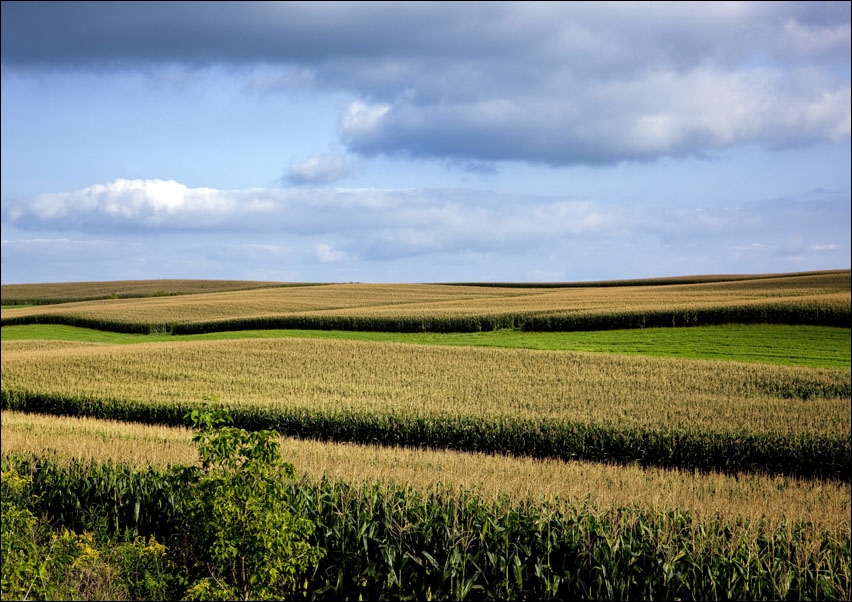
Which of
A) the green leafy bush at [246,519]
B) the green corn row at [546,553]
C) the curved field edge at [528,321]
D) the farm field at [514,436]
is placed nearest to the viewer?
the green leafy bush at [246,519]

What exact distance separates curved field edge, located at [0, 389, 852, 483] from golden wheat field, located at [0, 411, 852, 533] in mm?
898

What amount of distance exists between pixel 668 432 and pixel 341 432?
349 inches

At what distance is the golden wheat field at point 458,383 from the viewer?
2056 centimetres

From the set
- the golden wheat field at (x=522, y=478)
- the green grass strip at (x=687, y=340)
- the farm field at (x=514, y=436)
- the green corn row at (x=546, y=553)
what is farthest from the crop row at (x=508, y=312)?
the green corn row at (x=546, y=553)

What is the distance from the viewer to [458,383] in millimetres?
25984

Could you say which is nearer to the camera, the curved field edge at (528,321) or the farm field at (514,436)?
the farm field at (514,436)

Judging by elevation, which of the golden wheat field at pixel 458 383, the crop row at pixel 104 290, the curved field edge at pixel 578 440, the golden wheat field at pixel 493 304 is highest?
the crop row at pixel 104 290

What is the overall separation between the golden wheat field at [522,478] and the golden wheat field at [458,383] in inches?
158

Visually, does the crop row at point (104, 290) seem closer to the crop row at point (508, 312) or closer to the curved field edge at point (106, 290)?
the curved field edge at point (106, 290)

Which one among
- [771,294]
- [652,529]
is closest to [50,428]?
[652,529]

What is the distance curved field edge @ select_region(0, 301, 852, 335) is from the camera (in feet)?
125

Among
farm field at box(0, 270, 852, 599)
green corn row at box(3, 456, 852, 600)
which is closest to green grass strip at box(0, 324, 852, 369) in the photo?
farm field at box(0, 270, 852, 599)

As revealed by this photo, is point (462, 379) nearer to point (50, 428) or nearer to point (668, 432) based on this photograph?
point (668, 432)

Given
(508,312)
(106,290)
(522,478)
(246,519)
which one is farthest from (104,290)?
(246,519)
